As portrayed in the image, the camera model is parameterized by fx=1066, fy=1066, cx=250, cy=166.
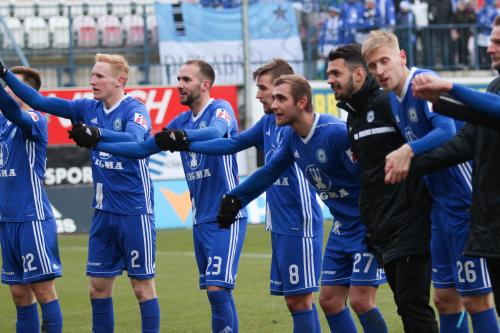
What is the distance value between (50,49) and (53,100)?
14.8 metres

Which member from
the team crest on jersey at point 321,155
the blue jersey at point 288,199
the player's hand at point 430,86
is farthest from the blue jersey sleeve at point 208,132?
the player's hand at point 430,86

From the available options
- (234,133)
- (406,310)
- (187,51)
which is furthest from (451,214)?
(187,51)

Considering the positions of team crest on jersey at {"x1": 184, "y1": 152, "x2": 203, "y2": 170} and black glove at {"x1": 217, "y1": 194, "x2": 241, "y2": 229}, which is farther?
team crest on jersey at {"x1": 184, "y1": 152, "x2": 203, "y2": 170}

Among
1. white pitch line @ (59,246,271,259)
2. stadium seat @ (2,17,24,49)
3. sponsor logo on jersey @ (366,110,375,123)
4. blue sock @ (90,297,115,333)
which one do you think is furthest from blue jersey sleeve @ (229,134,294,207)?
stadium seat @ (2,17,24,49)

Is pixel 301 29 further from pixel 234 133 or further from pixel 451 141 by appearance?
pixel 451 141

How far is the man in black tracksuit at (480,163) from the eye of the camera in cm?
557

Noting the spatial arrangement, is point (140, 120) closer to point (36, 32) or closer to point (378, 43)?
point (378, 43)

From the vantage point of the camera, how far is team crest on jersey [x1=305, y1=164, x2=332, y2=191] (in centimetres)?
739

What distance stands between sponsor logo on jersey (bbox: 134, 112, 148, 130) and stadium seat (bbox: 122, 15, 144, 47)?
49.7 ft

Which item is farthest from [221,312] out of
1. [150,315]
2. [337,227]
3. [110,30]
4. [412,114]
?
[110,30]

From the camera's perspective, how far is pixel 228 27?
2292 centimetres

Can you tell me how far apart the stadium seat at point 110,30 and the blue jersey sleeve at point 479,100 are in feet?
60.0

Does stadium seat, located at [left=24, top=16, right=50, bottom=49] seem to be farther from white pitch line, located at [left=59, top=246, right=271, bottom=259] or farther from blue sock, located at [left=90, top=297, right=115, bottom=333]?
blue sock, located at [left=90, top=297, right=115, bottom=333]

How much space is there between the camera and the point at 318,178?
742 cm
